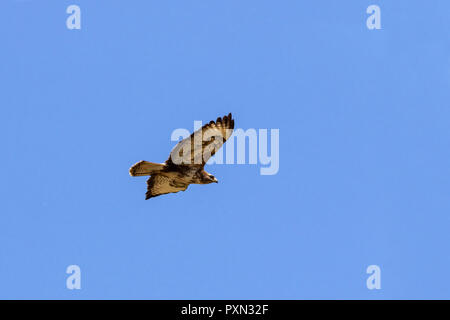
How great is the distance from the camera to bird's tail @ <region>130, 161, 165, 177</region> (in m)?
13.2

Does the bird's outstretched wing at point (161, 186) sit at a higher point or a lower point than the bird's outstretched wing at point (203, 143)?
lower

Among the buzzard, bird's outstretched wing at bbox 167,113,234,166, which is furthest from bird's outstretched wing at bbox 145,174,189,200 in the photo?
bird's outstretched wing at bbox 167,113,234,166

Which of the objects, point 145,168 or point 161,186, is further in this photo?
point 161,186

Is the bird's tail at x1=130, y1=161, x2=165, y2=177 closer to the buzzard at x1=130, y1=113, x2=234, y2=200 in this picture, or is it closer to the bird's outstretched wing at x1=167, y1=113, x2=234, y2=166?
→ the buzzard at x1=130, y1=113, x2=234, y2=200

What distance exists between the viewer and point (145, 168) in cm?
1334

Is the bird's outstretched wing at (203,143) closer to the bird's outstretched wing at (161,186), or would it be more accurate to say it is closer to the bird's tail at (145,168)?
the bird's tail at (145,168)

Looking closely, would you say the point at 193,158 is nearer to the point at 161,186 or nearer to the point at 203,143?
the point at 203,143

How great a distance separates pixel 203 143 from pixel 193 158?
1.22 feet

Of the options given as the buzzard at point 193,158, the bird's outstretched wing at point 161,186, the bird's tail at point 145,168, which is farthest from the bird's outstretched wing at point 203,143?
the bird's outstretched wing at point 161,186

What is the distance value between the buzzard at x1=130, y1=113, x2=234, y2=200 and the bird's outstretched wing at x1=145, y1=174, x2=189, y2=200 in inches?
0.9

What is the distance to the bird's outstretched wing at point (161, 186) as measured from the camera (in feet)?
46.0

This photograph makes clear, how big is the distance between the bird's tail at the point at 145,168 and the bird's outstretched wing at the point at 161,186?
0.34 m

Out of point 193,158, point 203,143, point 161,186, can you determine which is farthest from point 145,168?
point 203,143
